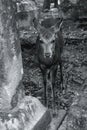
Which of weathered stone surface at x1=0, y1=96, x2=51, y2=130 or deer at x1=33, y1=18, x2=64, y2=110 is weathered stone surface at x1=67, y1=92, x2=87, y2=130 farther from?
deer at x1=33, y1=18, x2=64, y2=110

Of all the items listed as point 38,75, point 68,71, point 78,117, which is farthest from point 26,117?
point 68,71

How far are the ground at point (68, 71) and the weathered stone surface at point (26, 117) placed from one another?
186 cm

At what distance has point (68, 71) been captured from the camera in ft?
28.3

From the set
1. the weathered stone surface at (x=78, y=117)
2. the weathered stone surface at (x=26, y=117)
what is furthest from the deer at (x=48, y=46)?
the weathered stone surface at (x=26, y=117)

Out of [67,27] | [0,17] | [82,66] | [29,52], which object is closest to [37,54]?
[0,17]

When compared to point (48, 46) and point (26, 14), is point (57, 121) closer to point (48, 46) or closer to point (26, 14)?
point (48, 46)

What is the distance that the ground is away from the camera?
7.03 m

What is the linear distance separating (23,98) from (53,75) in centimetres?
191

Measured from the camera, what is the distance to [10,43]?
13.0 ft

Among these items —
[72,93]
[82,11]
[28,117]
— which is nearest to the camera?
[28,117]

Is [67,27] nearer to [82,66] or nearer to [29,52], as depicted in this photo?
[29,52]

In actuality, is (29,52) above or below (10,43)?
below

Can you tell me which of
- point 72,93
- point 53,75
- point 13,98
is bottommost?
point 72,93

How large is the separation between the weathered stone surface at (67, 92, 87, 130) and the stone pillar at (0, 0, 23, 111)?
1172 millimetres
